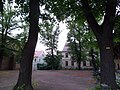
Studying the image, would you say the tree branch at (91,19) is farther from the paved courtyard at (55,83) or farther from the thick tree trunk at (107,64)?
the paved courtyard at (55,83)

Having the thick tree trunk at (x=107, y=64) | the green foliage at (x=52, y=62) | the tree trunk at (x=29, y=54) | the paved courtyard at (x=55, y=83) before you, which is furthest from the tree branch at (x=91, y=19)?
the green foliage at (x=52, y=62)

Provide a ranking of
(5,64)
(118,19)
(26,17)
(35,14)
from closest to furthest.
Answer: (118,19), (35,14), (26,17), (5,64)

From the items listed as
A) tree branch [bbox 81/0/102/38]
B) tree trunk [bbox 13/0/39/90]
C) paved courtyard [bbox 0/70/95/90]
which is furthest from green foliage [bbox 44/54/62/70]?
tree branch [bbox 81/0/102/38]

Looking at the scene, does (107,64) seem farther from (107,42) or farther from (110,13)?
(110,13)

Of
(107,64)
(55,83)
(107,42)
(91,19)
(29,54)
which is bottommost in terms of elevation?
(55,83)

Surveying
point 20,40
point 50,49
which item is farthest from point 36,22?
point 50,49

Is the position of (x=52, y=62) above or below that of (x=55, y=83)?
above

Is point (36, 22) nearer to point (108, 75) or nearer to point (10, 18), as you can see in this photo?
point (108, 75)

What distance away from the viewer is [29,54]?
10.5m

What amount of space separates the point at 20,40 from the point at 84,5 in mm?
29123

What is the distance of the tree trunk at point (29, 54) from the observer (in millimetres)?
10297

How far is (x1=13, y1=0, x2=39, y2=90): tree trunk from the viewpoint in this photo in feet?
33.8

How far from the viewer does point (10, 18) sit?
38062 millimetres

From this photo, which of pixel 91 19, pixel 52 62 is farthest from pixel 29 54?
pixel 52 62
